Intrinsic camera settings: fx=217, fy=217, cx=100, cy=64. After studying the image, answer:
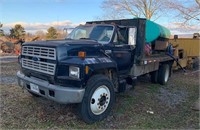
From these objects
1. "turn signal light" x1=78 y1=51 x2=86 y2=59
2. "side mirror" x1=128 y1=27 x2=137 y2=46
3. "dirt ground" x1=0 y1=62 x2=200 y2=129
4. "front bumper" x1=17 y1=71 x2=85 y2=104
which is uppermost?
"side mirror" x1=128 y1=27 x2=137 y2=46

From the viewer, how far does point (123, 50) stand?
19.0 ft

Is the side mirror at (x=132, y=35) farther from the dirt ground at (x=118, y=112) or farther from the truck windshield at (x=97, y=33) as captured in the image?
the dirt ground at (x=118, y=112)

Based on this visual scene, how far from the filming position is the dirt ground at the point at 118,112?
437 centimetres

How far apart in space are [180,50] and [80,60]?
925 centimetres

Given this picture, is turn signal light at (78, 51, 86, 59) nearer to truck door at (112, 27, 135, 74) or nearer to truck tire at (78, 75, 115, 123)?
truck tire at (78, 75, 115, 123)

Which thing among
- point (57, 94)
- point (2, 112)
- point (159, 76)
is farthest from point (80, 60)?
point (159, 76)

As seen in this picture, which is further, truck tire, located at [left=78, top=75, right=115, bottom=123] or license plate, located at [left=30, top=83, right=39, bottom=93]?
license plate, located at [left=30, top=83, right=39, bottom=93]

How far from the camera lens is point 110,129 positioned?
4238 mm

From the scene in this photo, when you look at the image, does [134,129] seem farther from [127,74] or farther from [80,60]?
[127,74]

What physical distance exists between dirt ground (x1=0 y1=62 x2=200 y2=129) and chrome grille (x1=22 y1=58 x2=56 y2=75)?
0.97m

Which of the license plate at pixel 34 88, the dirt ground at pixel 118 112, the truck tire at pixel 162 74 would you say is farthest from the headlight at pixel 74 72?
the truck tire at pixel 162 74

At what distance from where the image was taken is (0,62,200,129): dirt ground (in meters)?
4.37

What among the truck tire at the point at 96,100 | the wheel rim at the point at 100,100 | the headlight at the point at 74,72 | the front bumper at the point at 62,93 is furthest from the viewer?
the wheel rim at the point at 100,100

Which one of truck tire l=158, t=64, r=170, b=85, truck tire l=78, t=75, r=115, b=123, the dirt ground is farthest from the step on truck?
truck tire l=158, t=64, r=170, b=85
